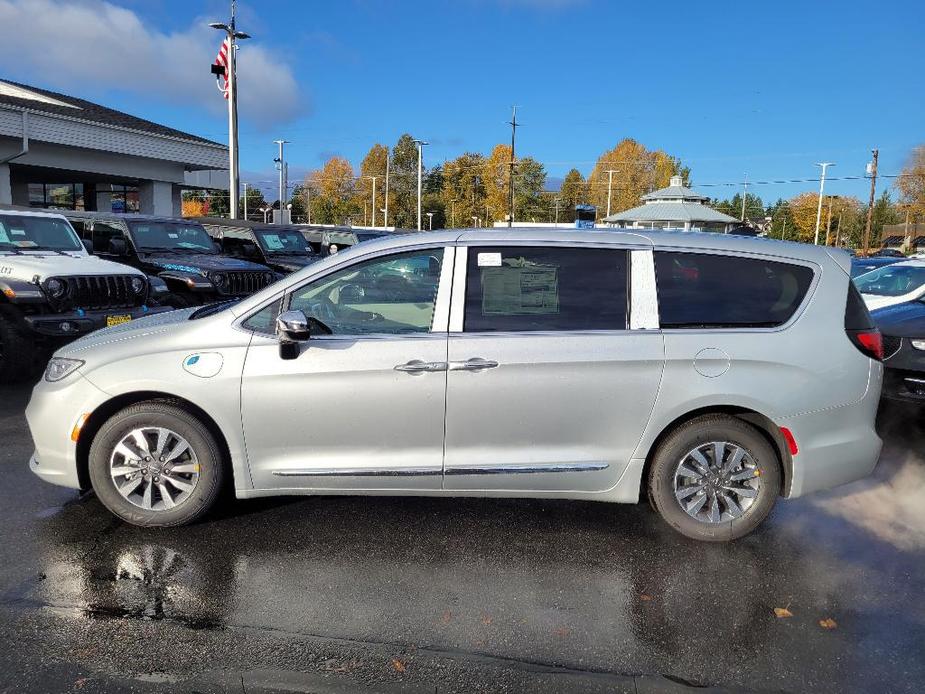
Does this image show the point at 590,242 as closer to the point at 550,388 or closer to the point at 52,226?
the point at 550,388

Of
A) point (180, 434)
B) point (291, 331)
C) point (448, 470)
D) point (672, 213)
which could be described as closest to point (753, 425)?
point (448, 470)

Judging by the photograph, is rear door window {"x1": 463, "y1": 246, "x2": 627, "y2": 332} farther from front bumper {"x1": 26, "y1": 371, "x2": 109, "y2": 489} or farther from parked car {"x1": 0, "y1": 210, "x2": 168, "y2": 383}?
parked car {"x1": 0, "y1": 210, "x2": 168, "y2": 383}

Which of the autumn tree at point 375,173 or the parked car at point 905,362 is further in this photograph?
the autumn tree at point 375,173

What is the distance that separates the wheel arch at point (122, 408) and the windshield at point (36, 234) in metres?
6.47

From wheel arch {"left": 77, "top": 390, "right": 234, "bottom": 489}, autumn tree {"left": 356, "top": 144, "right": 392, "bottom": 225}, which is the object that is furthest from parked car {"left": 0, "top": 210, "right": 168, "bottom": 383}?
autumn tree {"left": 356, "top": 144, "right": 392, "bottom": 225}

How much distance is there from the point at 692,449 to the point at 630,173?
8184 centimetres

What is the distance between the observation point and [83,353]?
4242 mm

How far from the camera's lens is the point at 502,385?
3.98 metres

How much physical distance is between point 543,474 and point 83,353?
2699mm

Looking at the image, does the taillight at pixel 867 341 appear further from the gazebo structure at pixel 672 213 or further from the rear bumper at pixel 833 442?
the gazebo structure at pixel 672 213

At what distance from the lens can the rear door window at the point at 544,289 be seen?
4090mm

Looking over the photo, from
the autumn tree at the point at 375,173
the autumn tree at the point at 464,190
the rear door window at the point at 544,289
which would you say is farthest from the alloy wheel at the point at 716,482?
the autumn tree at the point at 375,173

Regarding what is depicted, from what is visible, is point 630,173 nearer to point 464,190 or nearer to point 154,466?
point 464,190

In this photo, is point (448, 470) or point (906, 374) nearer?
point (448, 470)
